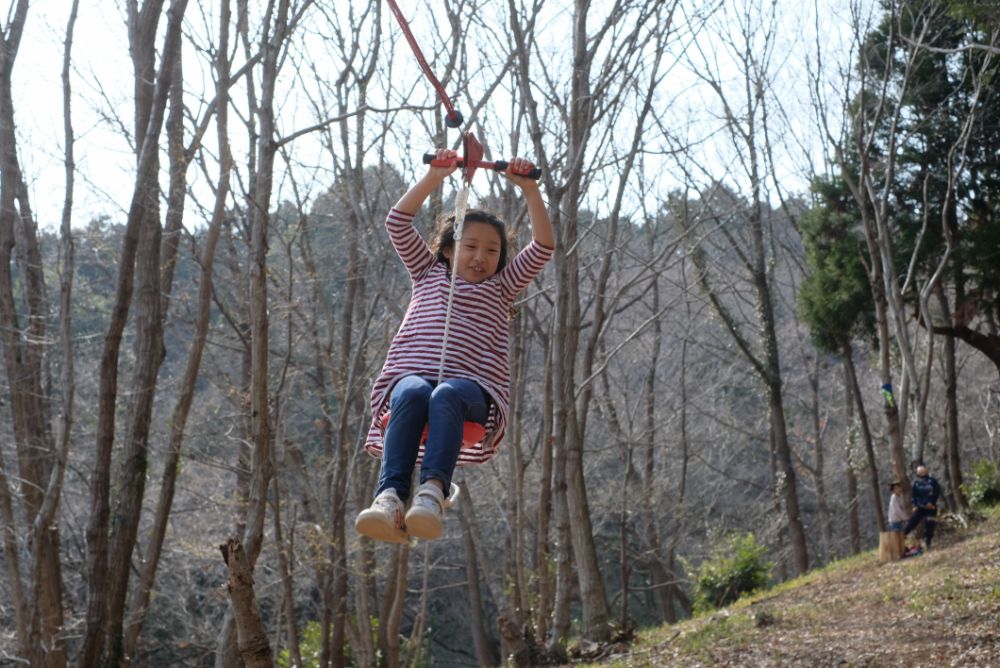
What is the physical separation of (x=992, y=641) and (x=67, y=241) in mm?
10314

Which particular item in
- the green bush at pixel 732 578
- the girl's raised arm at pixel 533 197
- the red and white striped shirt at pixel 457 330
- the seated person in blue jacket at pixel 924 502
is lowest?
the green bush at pixel 732 578

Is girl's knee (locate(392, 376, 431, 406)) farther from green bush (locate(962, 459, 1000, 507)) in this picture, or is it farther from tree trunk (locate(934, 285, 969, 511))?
green bush (locate(962, 459, 1000, 507))

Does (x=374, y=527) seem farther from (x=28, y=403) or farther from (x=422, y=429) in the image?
(x=28, y=403)

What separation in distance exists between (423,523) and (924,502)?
41.0 feet

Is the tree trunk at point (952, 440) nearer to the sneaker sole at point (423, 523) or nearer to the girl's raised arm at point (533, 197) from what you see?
the girl's raised arm at point (533, 197)

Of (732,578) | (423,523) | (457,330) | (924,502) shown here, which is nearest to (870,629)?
(457,330)

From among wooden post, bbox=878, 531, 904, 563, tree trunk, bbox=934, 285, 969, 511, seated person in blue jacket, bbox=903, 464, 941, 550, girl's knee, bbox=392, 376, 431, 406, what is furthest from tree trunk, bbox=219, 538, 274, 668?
tree trunk, bbox=934, 285, 969, 511

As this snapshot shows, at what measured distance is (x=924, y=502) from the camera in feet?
48.6

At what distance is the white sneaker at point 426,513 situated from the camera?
400 centimetres

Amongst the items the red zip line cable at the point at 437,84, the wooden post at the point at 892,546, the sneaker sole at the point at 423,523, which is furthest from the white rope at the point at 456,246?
the wooden post at the point at 892,546

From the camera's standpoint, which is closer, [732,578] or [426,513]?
[426,513]

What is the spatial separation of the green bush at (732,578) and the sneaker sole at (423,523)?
46.3 feet

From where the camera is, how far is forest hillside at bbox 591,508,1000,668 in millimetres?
6957

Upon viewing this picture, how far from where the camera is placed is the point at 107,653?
24.8 ft
